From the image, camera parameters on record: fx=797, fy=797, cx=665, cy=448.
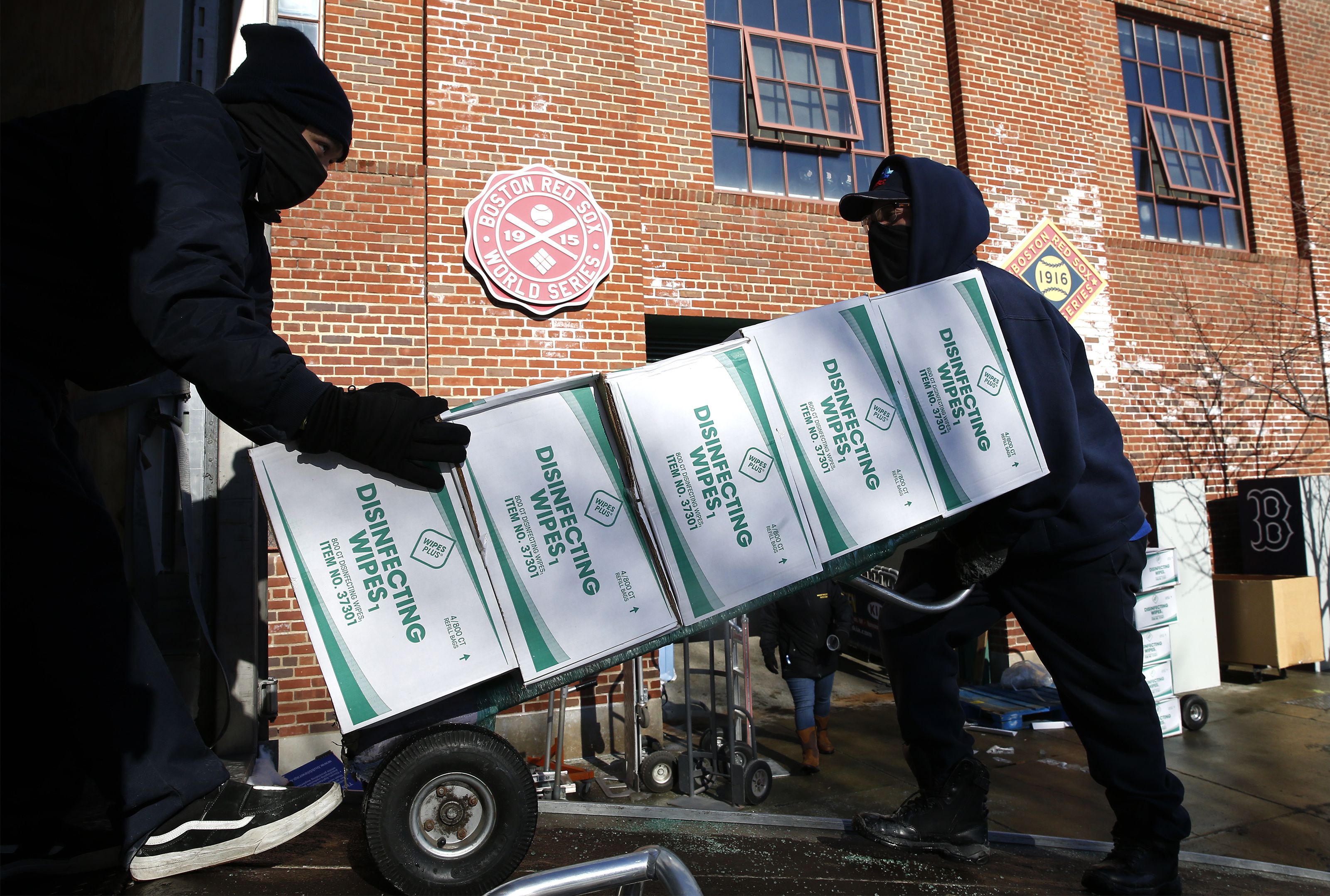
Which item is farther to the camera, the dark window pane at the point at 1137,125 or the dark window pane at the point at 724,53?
the dark window pane at the point at 1137,125

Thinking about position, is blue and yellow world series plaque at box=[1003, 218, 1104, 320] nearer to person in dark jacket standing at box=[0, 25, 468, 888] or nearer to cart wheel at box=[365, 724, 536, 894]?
cart wheel at box=[365, 724, 536, 894]

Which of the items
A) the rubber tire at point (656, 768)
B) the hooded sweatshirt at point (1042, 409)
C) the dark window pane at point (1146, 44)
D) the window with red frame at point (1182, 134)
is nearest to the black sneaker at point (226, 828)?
the hooded sweatshirt at point (1042, 409)

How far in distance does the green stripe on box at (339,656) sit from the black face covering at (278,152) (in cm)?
67

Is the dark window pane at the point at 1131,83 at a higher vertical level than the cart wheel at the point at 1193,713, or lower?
higher

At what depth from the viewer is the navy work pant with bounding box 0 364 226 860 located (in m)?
1.52

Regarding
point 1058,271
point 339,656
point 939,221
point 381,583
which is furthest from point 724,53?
point 339,656

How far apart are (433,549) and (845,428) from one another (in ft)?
4.13

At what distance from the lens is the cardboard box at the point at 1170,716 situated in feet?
22.8

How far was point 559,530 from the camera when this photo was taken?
2150 mm

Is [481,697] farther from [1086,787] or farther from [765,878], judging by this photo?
[1086,787]

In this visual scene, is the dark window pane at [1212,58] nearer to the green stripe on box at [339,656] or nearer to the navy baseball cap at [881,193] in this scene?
the navy baseball cap at [881,193]

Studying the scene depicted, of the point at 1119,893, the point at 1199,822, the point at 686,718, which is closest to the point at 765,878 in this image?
the point at 1119,893

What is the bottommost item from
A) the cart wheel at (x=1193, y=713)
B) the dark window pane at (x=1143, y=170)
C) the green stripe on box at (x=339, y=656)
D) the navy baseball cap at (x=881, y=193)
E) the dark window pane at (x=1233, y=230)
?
the cart wheel at (x=1193, y=713)

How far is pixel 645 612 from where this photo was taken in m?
2.18
